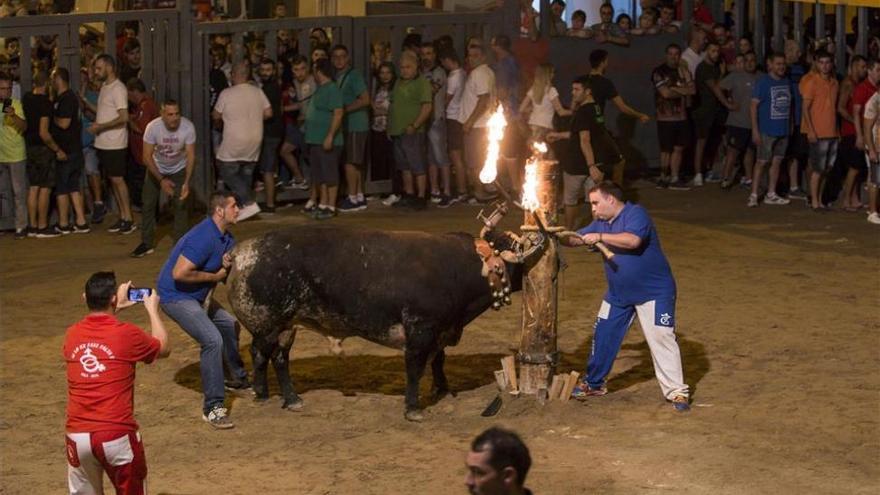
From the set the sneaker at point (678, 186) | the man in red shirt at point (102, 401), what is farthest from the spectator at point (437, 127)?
the man in red shirt at point (102, 401)

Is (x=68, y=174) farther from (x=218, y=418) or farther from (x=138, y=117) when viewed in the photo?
(x=218, y=418)

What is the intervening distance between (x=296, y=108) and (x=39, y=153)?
369 cm

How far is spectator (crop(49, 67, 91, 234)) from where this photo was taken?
18938 mm

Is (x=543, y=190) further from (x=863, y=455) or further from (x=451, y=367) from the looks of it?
(x=863, y=455)

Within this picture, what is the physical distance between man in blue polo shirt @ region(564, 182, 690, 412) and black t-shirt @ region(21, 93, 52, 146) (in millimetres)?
9168

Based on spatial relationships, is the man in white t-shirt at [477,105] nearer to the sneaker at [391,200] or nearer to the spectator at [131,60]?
the sneaker at [391,200]

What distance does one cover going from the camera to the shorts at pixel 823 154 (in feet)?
66.9

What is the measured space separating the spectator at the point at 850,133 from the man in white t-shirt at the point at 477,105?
179 inches

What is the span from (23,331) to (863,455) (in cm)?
774

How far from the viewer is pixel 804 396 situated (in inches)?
473

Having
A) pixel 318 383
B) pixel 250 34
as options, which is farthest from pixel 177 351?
pixel 250 34

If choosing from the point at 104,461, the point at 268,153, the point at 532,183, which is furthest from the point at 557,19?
the point at 104,461

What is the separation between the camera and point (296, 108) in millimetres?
21125

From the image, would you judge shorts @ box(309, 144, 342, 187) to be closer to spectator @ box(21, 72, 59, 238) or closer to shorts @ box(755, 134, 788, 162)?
spectator @ box(21, 72, 59, 238)
